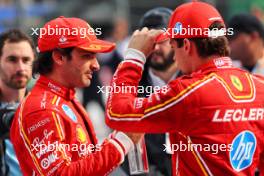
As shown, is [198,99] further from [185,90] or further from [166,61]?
[166,61]

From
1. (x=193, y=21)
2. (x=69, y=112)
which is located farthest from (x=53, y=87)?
(x=193, y=21)

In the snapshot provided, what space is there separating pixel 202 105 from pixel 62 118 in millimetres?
912

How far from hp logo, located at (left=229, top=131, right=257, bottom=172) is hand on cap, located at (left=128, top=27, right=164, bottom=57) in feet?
2.49

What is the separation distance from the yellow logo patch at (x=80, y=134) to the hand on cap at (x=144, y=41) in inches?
24.8

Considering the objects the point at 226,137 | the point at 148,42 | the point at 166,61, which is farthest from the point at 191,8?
the point at 166,61

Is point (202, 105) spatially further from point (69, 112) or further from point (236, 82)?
point (69, 112)

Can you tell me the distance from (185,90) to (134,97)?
1.11ft

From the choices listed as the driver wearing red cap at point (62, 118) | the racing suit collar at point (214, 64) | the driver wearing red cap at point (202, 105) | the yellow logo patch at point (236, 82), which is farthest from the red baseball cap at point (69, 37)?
the yellow logo patch at point (236, 82)

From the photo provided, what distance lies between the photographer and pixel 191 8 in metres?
4.89

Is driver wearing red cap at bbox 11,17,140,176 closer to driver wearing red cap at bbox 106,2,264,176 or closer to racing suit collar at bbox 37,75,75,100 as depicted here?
racing suit collar at bbox 37,75,75,100

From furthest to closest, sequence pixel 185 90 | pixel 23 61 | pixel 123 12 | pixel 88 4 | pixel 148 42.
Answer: pixel 88 4 → pixel 123 12 → pixel 23 61 → pixel 148 42 → pixel 185 90

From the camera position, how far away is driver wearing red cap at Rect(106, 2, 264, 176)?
472cm

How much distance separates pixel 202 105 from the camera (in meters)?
4.71

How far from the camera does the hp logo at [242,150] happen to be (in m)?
→ 4.77
